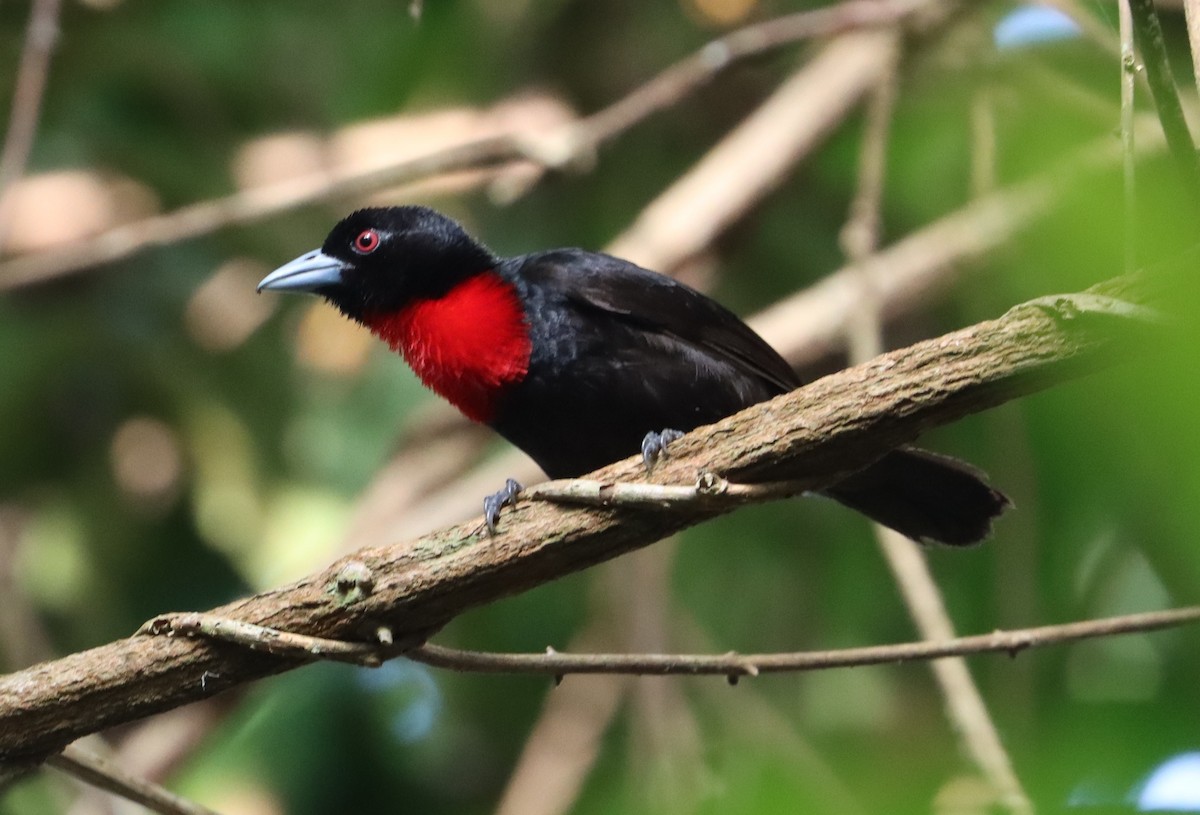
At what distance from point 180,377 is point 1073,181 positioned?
4.96 meters

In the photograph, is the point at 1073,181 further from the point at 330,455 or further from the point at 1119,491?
the point at 330,455

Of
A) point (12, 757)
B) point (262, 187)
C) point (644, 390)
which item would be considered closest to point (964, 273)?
point (644, 390)

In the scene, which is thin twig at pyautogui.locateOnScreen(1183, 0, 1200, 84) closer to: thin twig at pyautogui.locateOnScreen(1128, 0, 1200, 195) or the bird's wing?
thin twig at pyautogui.locateOnScreen(1128, 0, 1200, 195)

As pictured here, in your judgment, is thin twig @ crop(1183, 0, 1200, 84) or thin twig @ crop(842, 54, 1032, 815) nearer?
thin twig @ crop(1183, 0, 1200, 84)

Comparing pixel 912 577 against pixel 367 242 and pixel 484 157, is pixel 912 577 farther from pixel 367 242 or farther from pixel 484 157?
pixel 484 157

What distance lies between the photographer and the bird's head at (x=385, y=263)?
3.72 meters

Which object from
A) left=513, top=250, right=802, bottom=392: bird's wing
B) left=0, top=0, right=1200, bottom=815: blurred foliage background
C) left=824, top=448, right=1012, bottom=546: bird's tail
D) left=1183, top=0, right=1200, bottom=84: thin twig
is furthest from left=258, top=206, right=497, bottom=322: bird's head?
left=1183, top=0, right=1200, bottom=84: thin twig

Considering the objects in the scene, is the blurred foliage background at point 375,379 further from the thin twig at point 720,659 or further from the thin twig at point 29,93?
the thin twig at point 720,659

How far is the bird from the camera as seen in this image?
3.26 m

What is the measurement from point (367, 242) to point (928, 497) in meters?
1.70

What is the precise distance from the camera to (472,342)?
342cm

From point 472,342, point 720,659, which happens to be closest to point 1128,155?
point 720,659

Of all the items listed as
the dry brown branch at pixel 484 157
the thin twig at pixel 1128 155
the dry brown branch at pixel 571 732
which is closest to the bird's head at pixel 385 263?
the dry brown branch at pixel 484 157

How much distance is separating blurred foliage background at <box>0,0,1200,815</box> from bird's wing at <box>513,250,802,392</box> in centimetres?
120
